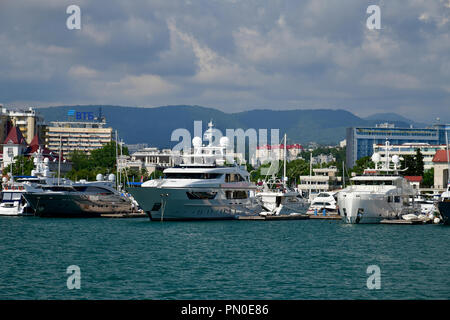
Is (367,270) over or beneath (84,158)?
beneath

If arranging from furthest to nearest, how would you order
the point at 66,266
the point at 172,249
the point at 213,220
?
1. the point at 213,220
2. the point at 172,249
3. the point at 66,266

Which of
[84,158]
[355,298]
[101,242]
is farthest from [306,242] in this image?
[84,158]

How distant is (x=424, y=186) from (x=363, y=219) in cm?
5910

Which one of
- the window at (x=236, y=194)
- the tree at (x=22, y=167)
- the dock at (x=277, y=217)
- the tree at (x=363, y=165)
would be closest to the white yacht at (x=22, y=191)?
the window at (x=236, y=194)

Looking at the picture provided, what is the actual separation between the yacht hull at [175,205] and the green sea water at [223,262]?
470 centimetres

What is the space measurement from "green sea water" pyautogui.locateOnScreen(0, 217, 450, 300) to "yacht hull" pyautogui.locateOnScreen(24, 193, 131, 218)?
61.1 ft

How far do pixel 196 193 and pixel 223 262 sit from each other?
1192 inches

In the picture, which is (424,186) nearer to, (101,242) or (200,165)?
(200,165)

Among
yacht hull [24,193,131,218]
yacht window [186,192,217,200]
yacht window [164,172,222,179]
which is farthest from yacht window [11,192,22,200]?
yacht window [186,192,217,200]

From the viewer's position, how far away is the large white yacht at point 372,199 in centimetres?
6769

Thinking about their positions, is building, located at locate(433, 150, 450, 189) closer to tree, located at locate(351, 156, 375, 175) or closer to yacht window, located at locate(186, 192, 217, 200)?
tree, located at locate(351, 156, 375, 175)

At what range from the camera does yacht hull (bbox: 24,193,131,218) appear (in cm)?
8362

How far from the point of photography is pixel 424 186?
124 metres

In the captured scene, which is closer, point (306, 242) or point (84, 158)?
point (306, 242)
